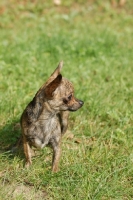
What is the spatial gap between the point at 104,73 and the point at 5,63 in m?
1.63

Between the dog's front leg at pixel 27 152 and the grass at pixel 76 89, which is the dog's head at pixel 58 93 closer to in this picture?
the dog's front leg at pixel 27 152

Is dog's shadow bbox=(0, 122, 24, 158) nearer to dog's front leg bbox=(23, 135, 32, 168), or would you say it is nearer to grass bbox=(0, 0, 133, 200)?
grass bbox=(0, 0, 133, 200)

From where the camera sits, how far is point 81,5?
10812 mm

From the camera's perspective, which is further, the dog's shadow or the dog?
the dog's shadow

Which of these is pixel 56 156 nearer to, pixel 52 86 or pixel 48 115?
pixel 48 115

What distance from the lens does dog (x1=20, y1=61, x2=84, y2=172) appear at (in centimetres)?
446

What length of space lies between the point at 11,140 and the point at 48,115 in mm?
899

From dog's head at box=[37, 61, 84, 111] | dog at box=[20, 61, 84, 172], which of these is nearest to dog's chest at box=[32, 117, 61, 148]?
dog at box=[20, 61, 84, 172]

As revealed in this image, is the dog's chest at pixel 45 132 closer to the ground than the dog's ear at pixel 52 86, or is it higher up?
closer to the ground

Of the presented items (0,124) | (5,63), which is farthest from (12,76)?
(0,124)

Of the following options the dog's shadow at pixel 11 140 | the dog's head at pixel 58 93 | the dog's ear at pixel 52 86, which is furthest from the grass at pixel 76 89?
the dog's ear at pixel 52 86

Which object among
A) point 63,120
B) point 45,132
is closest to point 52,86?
point 45,132

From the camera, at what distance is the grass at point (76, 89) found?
4.47 m

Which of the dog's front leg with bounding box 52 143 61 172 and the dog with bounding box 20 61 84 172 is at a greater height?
the dog with bounding box 20 61 84 172
